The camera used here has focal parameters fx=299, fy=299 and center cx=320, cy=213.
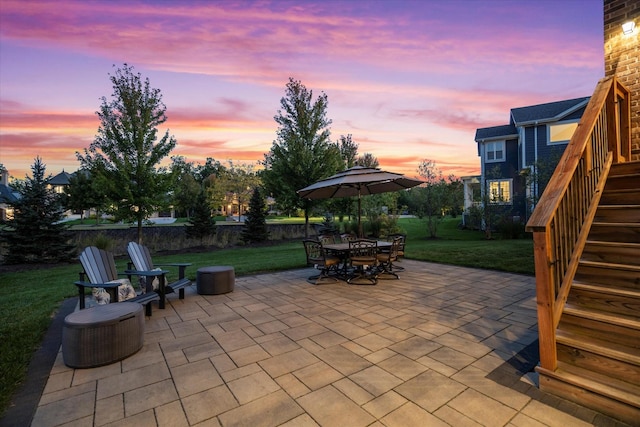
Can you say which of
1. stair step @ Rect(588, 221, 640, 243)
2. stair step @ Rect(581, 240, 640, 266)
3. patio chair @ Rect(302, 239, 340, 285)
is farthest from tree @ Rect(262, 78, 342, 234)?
stair step @ Rect(581, 240, 640, 266)

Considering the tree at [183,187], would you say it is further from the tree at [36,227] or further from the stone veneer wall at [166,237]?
the tree at [36,227]

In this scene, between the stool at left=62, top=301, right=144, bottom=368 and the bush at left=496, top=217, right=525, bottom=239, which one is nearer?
the stool at left=62, top=301, right=144, bottom=368

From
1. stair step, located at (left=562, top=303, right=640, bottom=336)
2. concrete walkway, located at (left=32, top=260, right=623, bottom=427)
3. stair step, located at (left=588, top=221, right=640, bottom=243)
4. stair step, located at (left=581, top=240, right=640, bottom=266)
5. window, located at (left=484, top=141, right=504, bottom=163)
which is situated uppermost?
window, located at (left=484, top=141, right=504, bottom=163)

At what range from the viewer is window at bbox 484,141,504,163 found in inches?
702

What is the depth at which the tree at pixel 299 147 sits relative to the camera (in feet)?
45.8

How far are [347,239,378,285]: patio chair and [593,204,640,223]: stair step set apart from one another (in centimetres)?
336

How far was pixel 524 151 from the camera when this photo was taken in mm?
16219

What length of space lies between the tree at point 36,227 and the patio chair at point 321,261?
9.26 metres

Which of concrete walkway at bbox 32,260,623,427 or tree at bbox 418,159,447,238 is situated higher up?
tree at bbox 418,159,447,238

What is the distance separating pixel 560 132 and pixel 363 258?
619 inches

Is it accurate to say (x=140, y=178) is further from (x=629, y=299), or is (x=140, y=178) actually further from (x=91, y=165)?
(x=629, y=299)

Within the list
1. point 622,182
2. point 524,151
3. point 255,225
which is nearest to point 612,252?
point 622,182

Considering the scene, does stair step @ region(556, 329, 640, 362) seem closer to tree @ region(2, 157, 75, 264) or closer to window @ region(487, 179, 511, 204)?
tree @ region(2, 157, 75, 264)

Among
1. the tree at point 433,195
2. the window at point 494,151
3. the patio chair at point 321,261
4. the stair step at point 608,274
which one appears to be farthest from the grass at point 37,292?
the window at point 494,151
